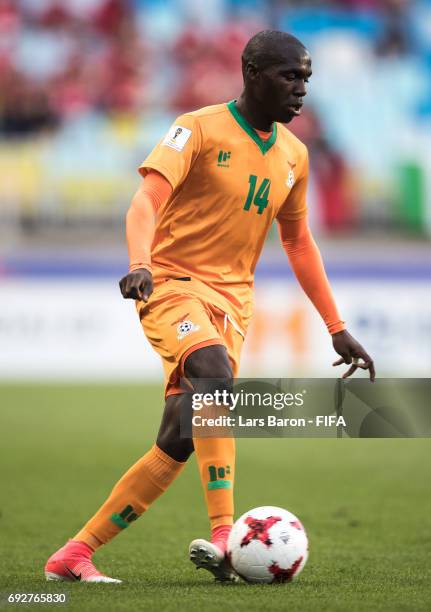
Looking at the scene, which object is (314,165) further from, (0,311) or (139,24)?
(0,311)

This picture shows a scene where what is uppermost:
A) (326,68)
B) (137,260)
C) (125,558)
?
(326,68)

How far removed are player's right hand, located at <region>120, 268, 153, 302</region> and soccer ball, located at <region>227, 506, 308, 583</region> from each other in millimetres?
1010

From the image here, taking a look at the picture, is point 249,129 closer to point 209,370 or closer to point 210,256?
point 210,256

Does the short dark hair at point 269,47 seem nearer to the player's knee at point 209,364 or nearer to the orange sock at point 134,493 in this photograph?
the player's knee at point 209,364

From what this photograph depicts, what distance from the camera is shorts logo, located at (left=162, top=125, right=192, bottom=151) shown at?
4434 millimetres

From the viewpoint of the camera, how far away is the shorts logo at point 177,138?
4434mm

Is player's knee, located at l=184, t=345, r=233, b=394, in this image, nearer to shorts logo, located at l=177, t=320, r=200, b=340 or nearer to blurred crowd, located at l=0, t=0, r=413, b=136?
shorts logo, located at l=177, t=320, r=200, b=340

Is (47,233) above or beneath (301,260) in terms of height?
above

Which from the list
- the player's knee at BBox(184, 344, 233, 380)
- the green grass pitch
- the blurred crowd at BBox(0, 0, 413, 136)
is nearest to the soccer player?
the player's knee at BBox(184, 344, 233, 380)

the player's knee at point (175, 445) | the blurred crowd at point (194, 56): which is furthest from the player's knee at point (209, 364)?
the blurred crowd at point (194, 56)

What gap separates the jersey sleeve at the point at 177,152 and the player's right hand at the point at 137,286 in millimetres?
567

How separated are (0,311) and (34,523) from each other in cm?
773

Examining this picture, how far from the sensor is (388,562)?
16.6 ft

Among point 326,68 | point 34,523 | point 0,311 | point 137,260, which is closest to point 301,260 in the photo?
point 137,260
